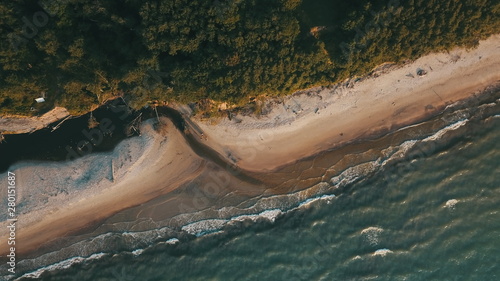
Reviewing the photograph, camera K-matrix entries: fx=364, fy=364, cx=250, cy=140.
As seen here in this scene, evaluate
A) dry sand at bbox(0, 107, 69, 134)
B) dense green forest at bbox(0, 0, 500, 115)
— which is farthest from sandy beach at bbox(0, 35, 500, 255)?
dry sand at bbox(0, 107, 69, 134)

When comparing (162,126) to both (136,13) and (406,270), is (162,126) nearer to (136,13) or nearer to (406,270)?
(136,13)

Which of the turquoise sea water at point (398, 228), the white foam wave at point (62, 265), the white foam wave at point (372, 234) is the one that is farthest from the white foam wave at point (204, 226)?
the white foam wave at point (372, 234)

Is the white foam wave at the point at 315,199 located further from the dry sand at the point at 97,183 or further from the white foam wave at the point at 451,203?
the white foam wave at the point at 451,203

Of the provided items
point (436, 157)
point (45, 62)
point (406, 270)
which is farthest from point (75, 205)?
point (436, 157)

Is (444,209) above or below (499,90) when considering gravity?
below

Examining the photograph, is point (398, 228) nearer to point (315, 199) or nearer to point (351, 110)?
point (315, 199)

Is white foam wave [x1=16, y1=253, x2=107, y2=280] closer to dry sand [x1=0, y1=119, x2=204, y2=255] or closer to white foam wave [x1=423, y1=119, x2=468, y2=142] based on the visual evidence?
dry sand [x1=0, y1=119, x2=204, y2=255]
